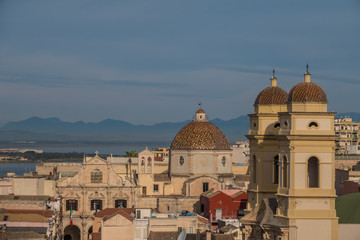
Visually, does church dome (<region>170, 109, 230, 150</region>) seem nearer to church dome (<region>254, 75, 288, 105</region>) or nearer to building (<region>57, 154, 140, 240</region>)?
building (<region>57, 154, 140, 240</region>)

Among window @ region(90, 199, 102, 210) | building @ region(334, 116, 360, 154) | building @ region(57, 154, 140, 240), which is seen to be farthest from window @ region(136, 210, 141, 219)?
building @ region(334, 116, 360, 154)

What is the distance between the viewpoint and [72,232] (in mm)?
83375

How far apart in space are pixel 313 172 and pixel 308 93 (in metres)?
2.60

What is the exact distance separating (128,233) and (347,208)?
25.9m

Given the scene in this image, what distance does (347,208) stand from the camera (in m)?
35.7

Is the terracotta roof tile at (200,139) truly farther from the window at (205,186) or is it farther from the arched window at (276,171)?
the arched window at (276,171)

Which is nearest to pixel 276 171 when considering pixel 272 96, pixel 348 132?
pixel 272 96

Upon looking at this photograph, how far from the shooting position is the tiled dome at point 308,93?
108 feet

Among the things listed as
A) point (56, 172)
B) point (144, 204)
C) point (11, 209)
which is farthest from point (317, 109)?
point (56, 172)

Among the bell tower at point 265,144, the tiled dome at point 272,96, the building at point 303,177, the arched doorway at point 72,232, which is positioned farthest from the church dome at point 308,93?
the arched doorway at point 72,232

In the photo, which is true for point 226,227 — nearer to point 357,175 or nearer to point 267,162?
point 357,175

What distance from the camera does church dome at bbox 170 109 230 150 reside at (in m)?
87.2

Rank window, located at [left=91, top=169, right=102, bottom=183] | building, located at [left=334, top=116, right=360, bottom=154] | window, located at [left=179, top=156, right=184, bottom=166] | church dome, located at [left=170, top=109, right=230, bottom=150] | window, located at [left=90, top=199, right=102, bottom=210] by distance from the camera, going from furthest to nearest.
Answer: building, located at [left=334, top=116, right=360, bottom=154], window, located at [left=179, top=156, right=184, bottom=166], church dome, located at [left=170, top=109, right=230, bottom=150], window, located at [left=91, top=169, right=102, bottom=183], window, located at [left=90, top=199, right=102, bottom=210]

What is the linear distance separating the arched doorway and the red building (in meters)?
12.3
